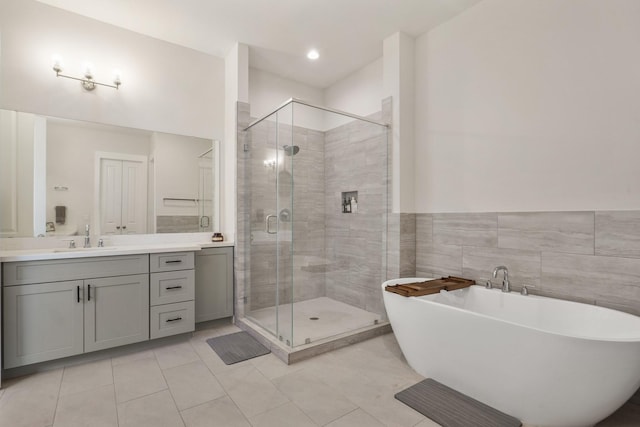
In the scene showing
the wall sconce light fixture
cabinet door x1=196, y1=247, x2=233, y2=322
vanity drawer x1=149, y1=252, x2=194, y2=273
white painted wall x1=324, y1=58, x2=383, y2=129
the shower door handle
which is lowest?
cabinet door x1=196, y1=247, x2=233, y2=322

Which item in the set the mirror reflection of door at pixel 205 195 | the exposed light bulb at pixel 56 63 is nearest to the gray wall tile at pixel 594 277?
the mirror reflection of door at pixel 205 195

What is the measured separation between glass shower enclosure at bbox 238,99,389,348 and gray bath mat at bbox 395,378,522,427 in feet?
3.11

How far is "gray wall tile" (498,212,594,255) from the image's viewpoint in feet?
7.01

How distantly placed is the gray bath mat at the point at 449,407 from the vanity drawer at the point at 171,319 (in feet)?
6.36

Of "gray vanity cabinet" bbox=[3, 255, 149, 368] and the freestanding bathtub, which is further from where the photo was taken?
"gray vanity cabinet" bbox=[3, 255, 149, 368]

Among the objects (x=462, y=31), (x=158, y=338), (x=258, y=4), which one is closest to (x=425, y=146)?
(x=462, y=31)

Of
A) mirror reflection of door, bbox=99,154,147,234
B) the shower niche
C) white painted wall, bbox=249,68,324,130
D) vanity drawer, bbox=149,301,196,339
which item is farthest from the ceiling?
vanity drawer, bbox=149,301,196,339

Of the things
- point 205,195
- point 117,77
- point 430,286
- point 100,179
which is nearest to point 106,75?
point 117,77

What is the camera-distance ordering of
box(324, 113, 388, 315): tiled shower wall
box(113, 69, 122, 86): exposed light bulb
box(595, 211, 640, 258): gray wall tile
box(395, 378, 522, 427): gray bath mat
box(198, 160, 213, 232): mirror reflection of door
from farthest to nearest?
1. box(198, 160, 213, 232): mirror reflection of door
2. box(324, 113, 388, 315): tiled shower wall
3. box(113, 69, 122, 86): exposed light bulb
4. box(595, 211, 640, 258): gray wall tile
5. box(395, 378, 522, 427): gray bath mat

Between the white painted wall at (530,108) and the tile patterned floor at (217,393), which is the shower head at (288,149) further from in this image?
the tile patterned floor at (217,393)

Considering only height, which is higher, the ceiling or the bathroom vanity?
the ceiling

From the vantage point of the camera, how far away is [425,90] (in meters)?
3.17

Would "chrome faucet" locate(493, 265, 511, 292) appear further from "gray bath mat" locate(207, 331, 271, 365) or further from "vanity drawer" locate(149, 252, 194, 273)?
"vanity drawer" locate(149, 252, 194, 273)

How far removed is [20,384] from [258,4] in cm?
338
